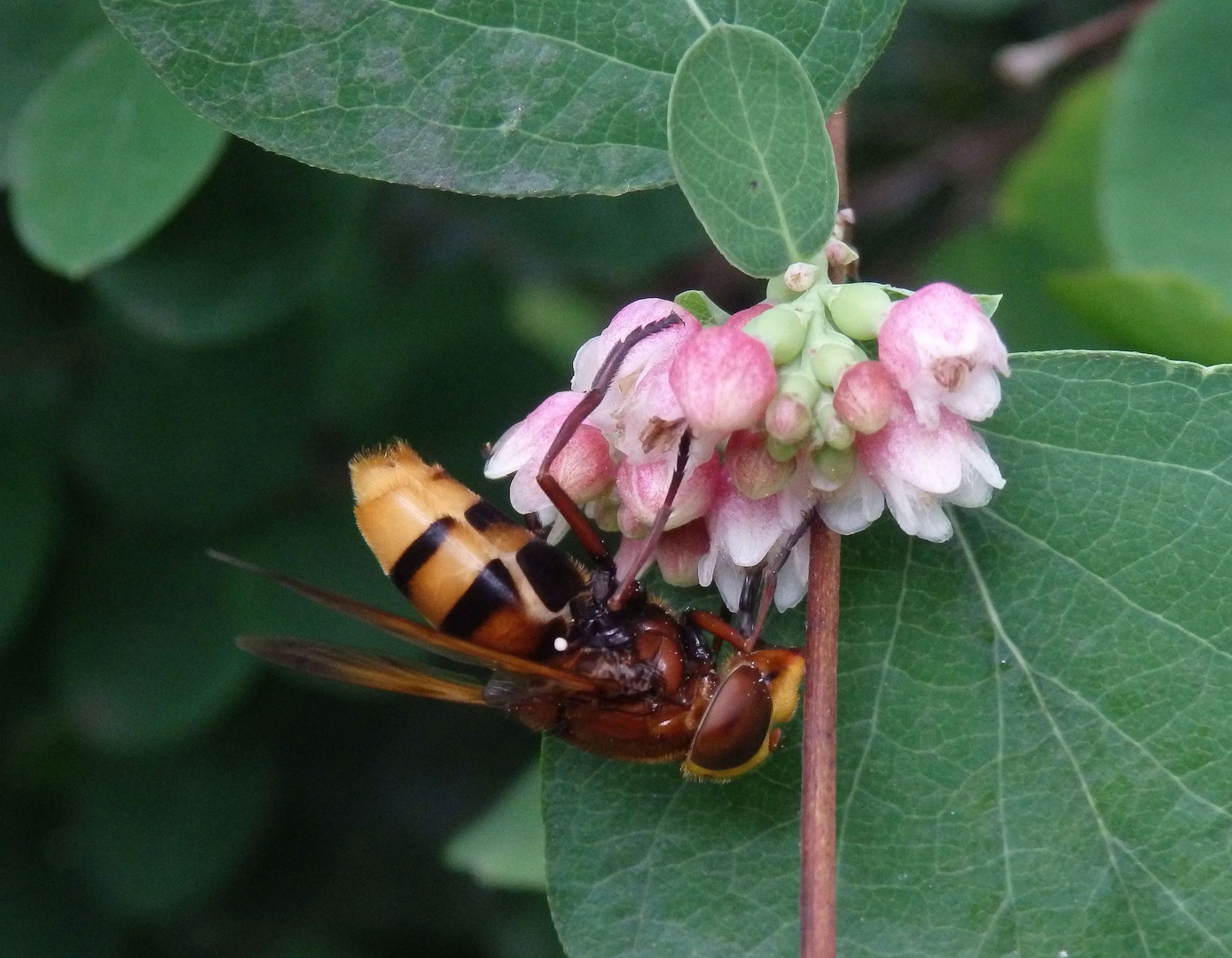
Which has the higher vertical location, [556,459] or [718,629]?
[556,459]

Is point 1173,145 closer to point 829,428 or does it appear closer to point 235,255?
point 829,428

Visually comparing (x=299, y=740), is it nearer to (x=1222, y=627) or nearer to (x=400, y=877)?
(x=400, y=877)

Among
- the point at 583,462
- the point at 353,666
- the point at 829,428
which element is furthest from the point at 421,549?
the point at 829,428

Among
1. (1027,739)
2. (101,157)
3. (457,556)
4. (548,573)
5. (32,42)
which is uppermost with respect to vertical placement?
(32,42)

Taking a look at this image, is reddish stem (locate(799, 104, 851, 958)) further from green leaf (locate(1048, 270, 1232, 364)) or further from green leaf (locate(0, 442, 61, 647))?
green leaf (locate(0, 442, 61, 647))

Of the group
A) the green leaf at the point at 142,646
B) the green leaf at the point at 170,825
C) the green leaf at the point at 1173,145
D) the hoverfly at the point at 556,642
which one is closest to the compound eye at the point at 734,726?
the hoverfly at the point at 556,642

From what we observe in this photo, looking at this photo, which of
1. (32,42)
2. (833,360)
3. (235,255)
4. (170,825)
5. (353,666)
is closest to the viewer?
(833,360)
